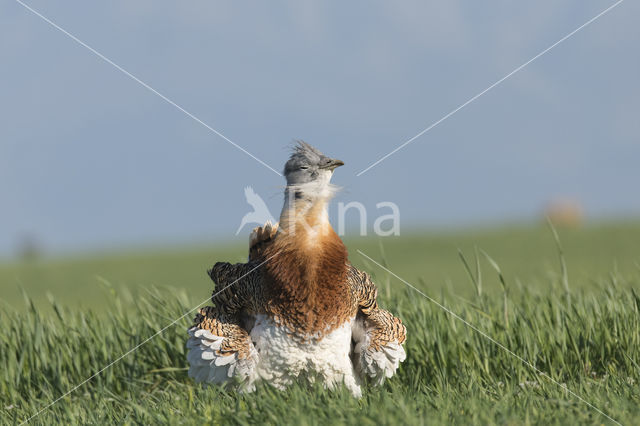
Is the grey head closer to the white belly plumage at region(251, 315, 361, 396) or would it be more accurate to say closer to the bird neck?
the bird neck

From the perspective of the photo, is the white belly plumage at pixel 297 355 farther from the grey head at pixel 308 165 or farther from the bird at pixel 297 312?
the grey head at pixel 308 165

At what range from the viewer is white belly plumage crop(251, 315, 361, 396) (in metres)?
4.18

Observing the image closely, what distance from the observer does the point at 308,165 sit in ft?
13.9

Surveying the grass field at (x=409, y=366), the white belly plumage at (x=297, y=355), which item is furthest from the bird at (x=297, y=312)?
the grass field at (x=409, y=366)

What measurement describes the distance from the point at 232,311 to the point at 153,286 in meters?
1.96

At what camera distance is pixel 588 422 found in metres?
3.57

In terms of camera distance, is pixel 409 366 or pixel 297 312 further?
pixel 409 366

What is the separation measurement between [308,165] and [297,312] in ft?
3.06

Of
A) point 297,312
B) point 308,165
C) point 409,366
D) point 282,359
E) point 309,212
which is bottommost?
point 409,366

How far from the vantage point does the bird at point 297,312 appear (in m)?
4.18

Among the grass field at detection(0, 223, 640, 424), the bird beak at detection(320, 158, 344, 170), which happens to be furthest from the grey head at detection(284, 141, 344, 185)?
the grass field at detection(0, 223, 640, 424)

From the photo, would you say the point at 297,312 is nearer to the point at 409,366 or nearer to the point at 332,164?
the point at 332,164

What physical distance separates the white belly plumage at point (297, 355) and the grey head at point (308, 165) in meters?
0.93

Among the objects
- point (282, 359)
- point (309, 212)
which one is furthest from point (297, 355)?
point (309, 212)
